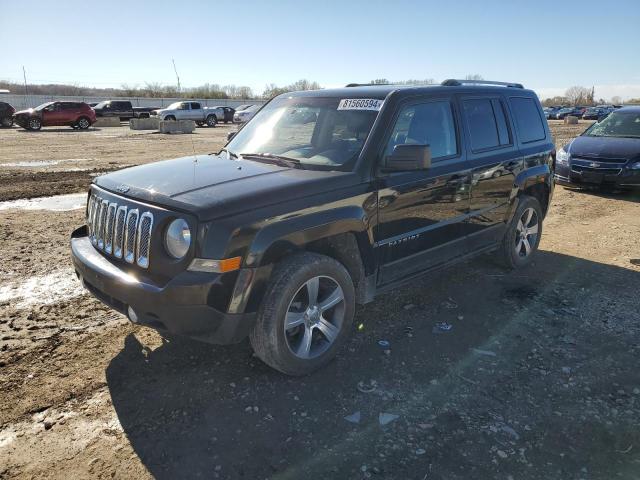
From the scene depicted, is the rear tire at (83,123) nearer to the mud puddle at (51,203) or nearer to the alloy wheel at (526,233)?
the mud puddle at (51,203)

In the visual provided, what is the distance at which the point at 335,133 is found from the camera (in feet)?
13.4

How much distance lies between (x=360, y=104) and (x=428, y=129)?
0.64m

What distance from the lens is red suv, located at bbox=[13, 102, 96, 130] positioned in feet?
90.4

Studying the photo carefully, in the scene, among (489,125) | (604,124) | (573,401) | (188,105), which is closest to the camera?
(573,401)

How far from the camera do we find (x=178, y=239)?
2.98 m

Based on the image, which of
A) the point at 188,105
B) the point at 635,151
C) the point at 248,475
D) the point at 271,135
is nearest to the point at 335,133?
the point at 271,135

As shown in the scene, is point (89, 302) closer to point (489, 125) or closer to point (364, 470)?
point (364, 470)

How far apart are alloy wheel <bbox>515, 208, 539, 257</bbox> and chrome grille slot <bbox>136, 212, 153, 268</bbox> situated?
4.14m

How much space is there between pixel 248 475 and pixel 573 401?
7.05ft

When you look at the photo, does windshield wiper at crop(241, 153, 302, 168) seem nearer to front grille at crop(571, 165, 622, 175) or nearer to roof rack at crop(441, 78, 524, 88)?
roof rack at crop(441, 78, 524, 88)

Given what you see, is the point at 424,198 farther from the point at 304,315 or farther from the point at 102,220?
the point at 102,220

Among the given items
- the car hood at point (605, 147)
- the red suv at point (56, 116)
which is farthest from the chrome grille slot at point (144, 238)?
the red suv at point (56, 116)

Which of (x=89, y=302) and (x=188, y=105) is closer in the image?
(x=89, y=302)

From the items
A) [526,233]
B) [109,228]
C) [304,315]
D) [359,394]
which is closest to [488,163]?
[526,233]
